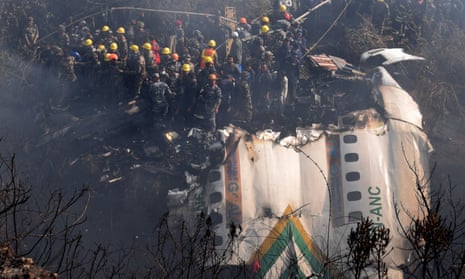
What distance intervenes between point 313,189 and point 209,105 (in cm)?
371

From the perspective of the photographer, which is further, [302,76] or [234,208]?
[302,76]

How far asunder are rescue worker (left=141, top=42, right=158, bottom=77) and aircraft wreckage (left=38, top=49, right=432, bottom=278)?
2450 millimetres

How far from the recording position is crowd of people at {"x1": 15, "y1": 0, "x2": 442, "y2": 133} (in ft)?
57.5

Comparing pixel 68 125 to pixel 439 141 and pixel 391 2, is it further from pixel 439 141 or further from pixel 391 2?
pixel 391 2

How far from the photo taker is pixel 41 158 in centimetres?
1745

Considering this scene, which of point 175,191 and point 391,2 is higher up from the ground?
point 391,2

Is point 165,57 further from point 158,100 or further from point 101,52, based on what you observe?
point 158,100

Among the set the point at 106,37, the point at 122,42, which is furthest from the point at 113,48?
the point at 106,37

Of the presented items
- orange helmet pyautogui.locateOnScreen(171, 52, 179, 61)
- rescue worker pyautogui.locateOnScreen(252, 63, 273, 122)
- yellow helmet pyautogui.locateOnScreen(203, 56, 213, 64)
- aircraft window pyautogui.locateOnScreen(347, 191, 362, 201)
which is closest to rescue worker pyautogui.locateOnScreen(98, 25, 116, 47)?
orange helmet pyautogui.locateOnScreen(171, 52, 179, 61)

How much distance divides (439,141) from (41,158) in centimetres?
1185

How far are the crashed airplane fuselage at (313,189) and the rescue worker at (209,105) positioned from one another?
1083mm

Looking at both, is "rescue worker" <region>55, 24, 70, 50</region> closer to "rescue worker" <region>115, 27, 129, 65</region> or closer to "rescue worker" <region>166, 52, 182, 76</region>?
"rescue worker" <region>115, 27, 129, 65</region>

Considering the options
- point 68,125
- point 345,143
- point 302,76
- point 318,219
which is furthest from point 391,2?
point 68,125

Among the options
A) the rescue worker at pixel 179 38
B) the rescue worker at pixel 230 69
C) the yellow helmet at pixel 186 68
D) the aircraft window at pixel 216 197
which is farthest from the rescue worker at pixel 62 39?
the aircraft window at pixel 216 197
